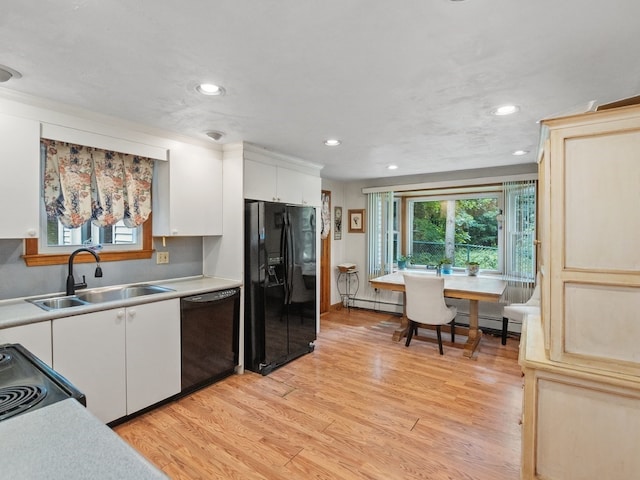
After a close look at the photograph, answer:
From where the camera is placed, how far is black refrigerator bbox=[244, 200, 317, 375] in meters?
3.16

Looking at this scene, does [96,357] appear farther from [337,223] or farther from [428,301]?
[337,223]

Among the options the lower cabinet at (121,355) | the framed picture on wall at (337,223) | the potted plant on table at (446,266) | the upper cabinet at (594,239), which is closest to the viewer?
the upper cabinet at (594,239)

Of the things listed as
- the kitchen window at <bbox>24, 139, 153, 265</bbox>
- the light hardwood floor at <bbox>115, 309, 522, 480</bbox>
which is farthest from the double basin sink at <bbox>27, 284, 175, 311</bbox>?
the light hardwood floor at <bbox>115, 309, 522, 480</bbox>

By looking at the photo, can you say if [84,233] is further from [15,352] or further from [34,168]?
[15,352]

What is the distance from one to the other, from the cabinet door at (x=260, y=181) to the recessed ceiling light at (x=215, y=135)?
338 mm

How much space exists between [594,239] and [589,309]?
320 mm

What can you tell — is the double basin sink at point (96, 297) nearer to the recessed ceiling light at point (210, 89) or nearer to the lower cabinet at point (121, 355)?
the lower cabinet at point (121, 355)

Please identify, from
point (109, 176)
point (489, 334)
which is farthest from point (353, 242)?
point (109, 176)

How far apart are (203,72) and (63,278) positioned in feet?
6.26

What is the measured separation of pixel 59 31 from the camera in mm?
1386

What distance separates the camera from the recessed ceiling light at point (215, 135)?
2.79 m

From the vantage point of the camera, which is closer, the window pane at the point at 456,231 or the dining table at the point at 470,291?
the dining table at the point at 470,291

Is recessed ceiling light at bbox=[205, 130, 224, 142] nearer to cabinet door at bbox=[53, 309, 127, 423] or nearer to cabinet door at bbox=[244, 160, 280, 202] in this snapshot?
cabinet door at bbox=[244, 160, 280, 202]

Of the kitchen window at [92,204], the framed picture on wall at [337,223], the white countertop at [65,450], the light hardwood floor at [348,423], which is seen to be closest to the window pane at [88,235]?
the kitchen window at [92,204]
